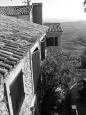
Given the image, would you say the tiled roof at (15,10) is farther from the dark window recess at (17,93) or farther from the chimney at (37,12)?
the dark window recess at (17,93)

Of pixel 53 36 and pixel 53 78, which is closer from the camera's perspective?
pixel 53 78

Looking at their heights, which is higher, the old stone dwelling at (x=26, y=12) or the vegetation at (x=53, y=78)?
the old stone dwelling at (x=26, y=12)

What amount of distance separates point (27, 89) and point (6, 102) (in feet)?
7.80

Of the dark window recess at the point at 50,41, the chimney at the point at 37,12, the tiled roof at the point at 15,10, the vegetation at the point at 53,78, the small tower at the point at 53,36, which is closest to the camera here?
the vegetation at the point at 53,78

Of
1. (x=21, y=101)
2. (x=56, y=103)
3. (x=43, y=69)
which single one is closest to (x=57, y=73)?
(x=43, y=69)

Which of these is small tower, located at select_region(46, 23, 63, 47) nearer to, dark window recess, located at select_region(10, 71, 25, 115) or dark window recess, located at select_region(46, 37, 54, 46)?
dark window recess, located at select_region(46, 37, 54, 46)

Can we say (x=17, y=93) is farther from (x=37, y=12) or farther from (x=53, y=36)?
(x=37, y=12)

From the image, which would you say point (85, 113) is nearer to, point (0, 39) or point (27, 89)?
point (27, 89)

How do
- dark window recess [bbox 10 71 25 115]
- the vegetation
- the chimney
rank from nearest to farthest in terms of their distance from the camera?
1. dark window recess [bbox 10 71 25 115]
2. the vegetation
3. the chimney

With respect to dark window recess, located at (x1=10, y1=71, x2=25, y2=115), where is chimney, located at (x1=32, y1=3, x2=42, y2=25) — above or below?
above

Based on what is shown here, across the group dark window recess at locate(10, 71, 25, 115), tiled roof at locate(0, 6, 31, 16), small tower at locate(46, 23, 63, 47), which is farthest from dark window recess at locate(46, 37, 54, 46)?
dark window recess at locate(10, 71, 25, 115)

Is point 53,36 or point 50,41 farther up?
point 53,36

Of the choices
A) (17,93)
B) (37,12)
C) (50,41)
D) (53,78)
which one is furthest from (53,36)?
(17,93)

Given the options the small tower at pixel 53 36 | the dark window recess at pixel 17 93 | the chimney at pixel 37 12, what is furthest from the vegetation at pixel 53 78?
the chimney at pixel 37 12
